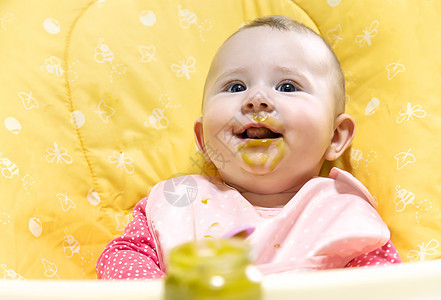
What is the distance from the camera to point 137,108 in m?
1.30

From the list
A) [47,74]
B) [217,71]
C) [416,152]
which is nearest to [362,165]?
[416,152]

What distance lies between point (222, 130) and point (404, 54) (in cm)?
48

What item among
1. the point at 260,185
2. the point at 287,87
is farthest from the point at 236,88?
the point at 260,185

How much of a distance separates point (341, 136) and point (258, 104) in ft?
0.85

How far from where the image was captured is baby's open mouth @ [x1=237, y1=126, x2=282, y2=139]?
1054mm

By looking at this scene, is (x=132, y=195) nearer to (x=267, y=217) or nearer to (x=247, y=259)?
(x=267, y=217)

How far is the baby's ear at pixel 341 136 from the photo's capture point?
1158 mm

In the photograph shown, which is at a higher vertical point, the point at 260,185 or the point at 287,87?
the point at 287,87

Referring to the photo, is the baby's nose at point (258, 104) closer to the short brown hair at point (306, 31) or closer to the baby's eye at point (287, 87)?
the baby's eye at point (287, 87)

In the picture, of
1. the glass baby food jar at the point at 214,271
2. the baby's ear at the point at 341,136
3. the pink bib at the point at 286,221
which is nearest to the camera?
the glass baby food jar at the point at 214,271

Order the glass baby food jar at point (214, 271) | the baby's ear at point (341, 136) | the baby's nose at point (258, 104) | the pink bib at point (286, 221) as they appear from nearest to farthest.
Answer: the glass baby food jar at point (214, 271) → the pink bib at point (286, 221) → the baby's nose at point (258, 104) → the baby's ear at point (341, 136)

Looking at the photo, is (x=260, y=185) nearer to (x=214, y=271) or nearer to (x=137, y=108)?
(x=137, y=108)

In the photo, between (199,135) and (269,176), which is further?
(199,135)

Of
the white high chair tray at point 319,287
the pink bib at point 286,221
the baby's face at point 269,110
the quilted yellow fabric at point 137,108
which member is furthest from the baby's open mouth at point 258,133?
the white high chair tray at point 319,287
